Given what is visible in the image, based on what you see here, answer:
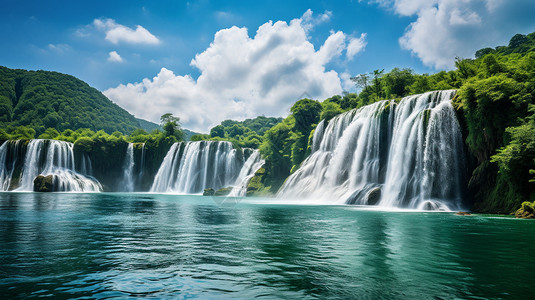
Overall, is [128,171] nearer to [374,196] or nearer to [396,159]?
[374,196]

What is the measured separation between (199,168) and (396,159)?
146 ft

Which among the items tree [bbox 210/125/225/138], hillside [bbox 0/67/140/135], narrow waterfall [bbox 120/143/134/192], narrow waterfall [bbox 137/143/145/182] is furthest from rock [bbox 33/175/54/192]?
tree [bbox 210/125/225/138]

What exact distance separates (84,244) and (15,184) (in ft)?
206

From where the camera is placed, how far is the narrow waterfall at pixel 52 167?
58438 millimetres

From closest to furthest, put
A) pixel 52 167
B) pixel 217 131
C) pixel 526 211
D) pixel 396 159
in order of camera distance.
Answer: pixel 526 211 < pixel 396 159 < pixel 52 167 < pixel 217 131

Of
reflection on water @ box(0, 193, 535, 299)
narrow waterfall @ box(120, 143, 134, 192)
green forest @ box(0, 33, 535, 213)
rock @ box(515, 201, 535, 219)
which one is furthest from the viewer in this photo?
narrow waterfall @ box(120, 143, 134, 192)

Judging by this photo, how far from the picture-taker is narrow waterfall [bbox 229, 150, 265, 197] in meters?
57.3

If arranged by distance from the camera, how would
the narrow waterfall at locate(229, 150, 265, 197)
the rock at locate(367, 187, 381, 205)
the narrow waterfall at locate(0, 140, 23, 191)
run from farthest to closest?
the narrow waterfall at locate(0, 140, 23, 191)
the narrow waterfall at locate(229, 150, 265, 197)
the rock at locate(367, 187, 381, 205)

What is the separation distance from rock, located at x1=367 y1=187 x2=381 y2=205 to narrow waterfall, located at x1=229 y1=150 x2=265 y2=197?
3147 centimetres

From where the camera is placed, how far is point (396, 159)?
91.8 feet

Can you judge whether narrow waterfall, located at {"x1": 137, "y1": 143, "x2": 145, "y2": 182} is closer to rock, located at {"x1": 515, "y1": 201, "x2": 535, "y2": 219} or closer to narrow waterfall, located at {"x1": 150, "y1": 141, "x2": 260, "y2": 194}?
narrow waterfall, located at {"x1": 150, "y1": 141, "x2": 260, "y2": 194}

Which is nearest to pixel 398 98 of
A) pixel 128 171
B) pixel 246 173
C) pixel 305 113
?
pixel 305 113

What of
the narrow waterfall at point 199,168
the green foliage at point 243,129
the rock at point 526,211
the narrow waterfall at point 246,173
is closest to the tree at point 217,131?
the green foliage at point 243,129

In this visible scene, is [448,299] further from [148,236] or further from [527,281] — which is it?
[148,236]
